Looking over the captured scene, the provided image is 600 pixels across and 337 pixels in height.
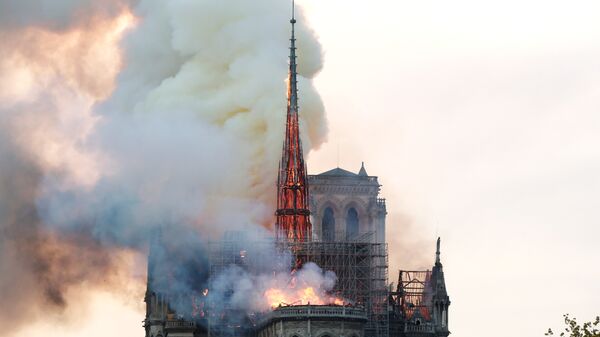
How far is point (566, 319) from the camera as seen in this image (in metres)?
166

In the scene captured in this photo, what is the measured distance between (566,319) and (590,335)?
466cm

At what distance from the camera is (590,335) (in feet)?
558
